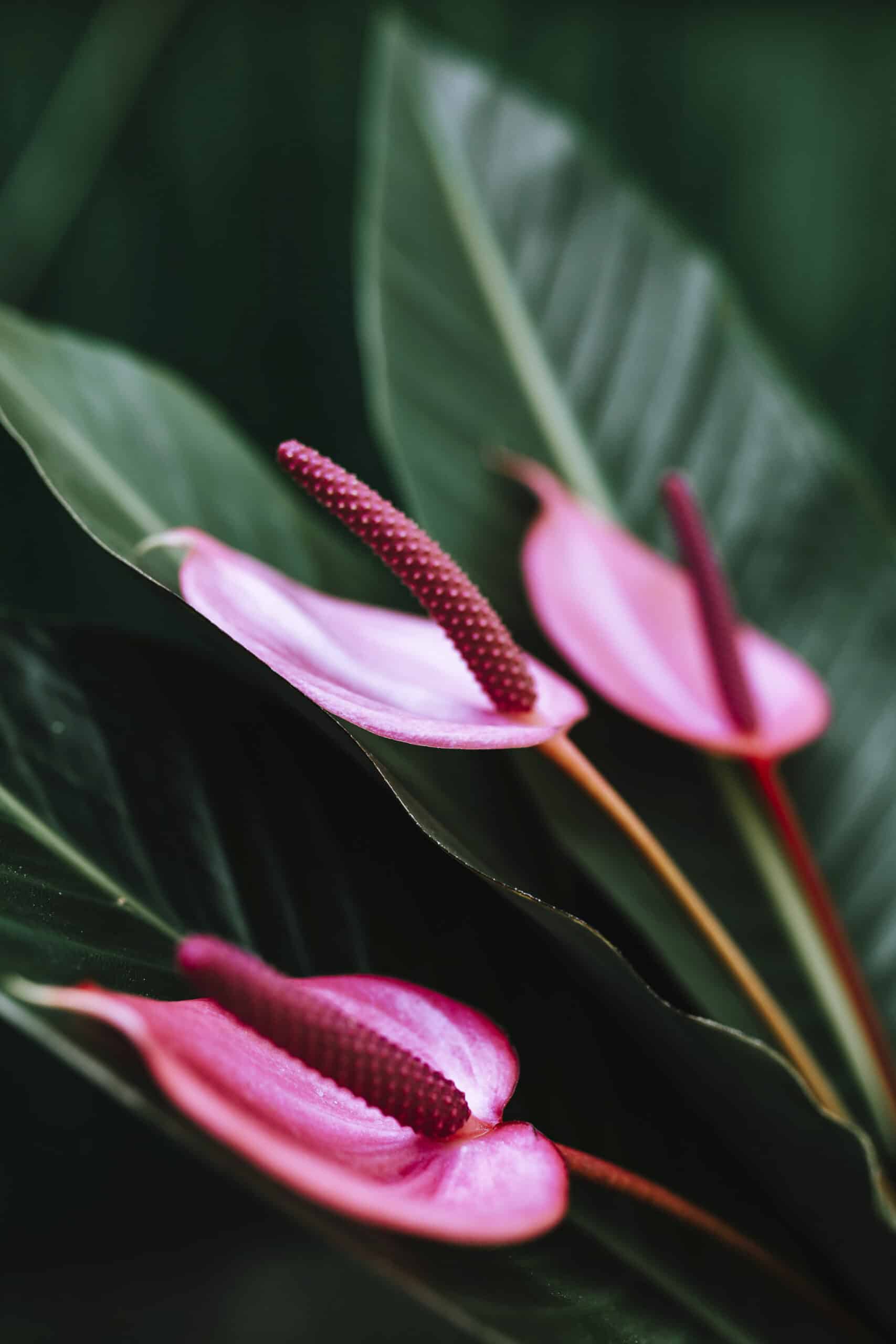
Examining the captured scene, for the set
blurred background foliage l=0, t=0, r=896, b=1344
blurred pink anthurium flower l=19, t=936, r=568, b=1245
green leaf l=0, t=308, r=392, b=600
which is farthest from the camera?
blurred background foliage l=0, t=0, r=896, b=1344

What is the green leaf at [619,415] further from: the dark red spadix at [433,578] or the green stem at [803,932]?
the dark red spadix at [433,578]

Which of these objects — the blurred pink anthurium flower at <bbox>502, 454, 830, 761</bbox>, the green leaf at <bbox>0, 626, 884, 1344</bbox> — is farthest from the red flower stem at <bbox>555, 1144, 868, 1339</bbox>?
the blurred pink anthurium flower at <bbox>502, 454, 830, 761</bbox>

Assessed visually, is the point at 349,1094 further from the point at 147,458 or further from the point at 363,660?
the point at 147,458

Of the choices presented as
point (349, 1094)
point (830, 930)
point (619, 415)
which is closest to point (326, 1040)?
point (349, 1094)

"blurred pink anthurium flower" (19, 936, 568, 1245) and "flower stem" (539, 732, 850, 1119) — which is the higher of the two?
"flower stem" (539, 732, 850, 1119)

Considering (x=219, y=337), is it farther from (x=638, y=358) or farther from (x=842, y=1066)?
(x=842, y=1066)

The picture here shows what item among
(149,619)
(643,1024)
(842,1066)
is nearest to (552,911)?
(643,1024)

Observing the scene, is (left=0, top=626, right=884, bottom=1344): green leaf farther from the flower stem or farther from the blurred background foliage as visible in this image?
A: the blurred background foliage

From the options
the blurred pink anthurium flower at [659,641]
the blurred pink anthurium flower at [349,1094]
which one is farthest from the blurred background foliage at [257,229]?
the blurred pink anthurium flower at [349,1094]
